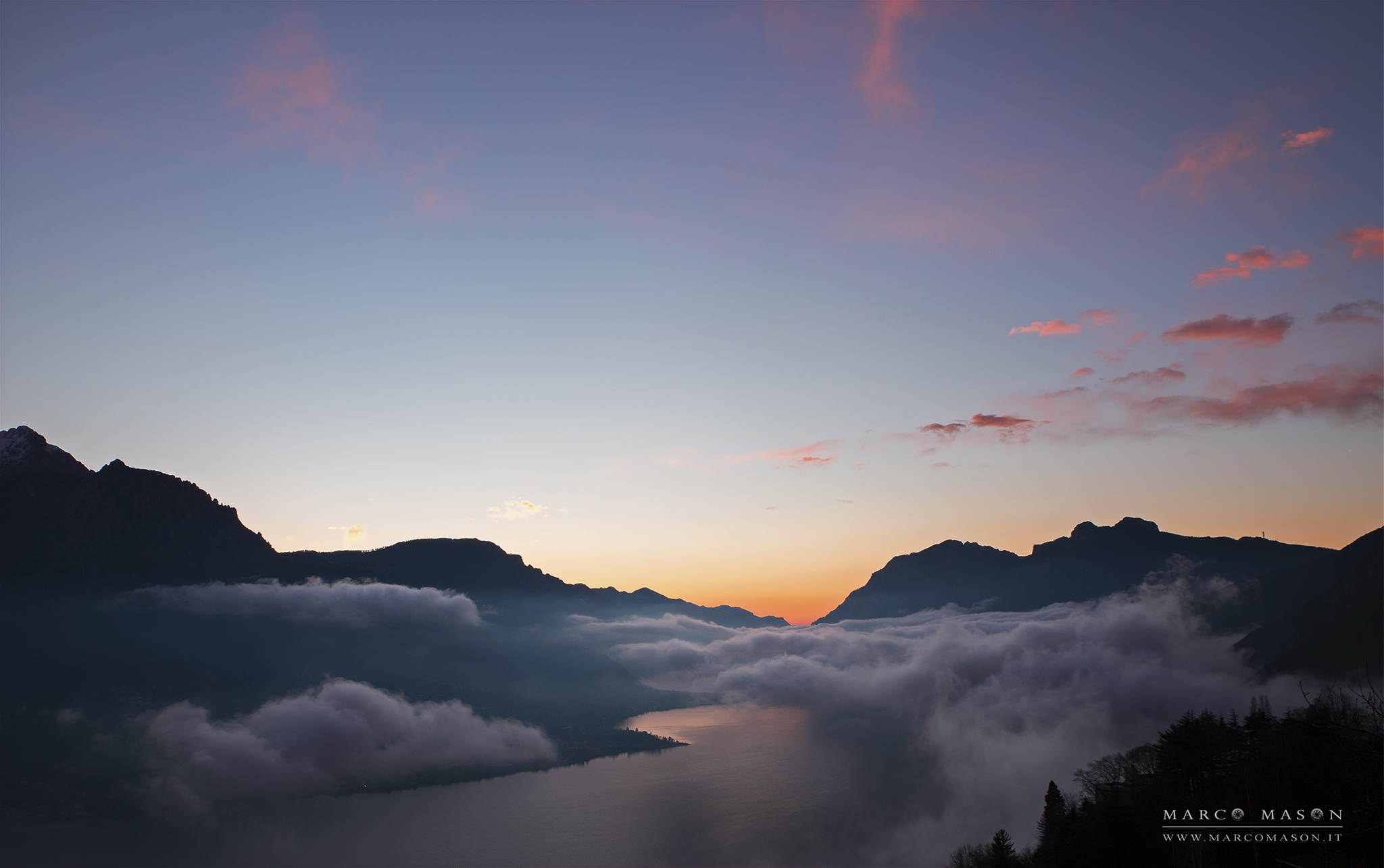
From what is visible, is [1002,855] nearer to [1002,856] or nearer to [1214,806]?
[1002,856]

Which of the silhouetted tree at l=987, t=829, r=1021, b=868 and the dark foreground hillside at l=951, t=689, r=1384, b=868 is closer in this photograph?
the dark foreground hillside at l=951, t=689, r=1384, b=868

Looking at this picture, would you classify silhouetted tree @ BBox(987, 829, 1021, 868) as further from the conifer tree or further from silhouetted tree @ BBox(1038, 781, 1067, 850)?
silhouetted tree @ BBox(1038, 781, 1067, 850)

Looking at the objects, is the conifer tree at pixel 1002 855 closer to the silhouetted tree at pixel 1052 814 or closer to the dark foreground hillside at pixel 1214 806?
the dark foreground hillside at pixel 1214 806

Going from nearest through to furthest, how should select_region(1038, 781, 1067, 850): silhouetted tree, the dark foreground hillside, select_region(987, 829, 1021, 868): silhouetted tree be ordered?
the dark foreground hillside → select_region(1038, 781, 1067, 850): silhouetted tree → select_region(987, 829, 1021, 868): silhouetted tree

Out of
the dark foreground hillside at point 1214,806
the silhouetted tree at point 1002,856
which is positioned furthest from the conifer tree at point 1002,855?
the dark foreground hillside at point 1214,806

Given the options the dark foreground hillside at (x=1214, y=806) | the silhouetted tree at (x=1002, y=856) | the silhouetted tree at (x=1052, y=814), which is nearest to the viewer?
the dark foreground hillside at (x=1214, y=806)

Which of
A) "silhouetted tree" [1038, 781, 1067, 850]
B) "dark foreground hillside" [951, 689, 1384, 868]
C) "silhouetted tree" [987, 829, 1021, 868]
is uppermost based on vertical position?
"dark foreground hillside" [951, 689, 1384, 868]

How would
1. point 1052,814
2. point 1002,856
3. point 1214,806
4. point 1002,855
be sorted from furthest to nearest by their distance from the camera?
1. point 1002,855
2. point 1002,856
3. point 1052,814
4. point 1214,806

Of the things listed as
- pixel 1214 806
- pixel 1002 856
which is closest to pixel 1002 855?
pixel 1002 856

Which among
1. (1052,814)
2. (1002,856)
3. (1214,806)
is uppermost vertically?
(1214,806)

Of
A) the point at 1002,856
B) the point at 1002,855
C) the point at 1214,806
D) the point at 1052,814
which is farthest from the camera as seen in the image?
the point at 1002,855

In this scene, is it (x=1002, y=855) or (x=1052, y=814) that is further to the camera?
(x=1002, y=855)

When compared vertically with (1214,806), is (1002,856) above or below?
below

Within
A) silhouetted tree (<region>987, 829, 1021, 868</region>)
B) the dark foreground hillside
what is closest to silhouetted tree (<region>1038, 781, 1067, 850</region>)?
the dark foreground hillside
